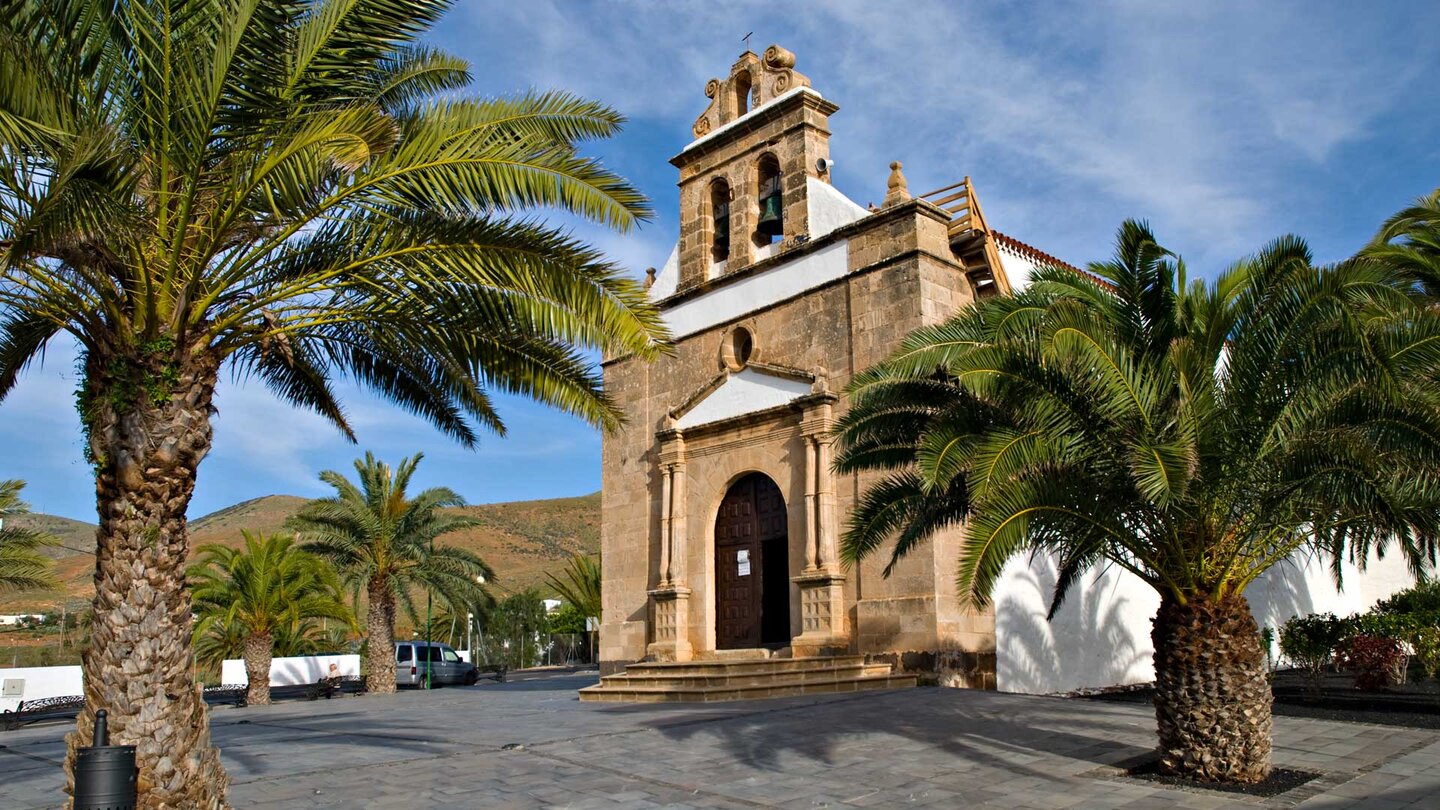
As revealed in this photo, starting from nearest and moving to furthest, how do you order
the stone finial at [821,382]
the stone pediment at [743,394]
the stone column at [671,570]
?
the stone finial at [821,382] → the stone pediment at [743,394] → the stone column at [671,570]

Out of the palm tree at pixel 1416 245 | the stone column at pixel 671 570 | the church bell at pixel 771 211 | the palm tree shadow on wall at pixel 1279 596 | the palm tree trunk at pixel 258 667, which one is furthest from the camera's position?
the palm tree trunk at pixel 258 667

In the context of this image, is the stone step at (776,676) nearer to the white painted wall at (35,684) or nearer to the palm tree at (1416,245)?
the palm tree at (1416,245)

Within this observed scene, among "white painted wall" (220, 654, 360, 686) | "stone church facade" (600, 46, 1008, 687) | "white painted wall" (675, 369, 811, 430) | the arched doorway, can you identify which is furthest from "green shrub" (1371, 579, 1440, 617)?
"white painted wall" (220, 654, 360, 686)

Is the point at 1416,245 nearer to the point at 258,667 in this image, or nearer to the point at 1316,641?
the point at 1316,641

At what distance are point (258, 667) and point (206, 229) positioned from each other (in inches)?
674

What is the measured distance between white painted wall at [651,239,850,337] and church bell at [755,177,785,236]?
945 millimetres

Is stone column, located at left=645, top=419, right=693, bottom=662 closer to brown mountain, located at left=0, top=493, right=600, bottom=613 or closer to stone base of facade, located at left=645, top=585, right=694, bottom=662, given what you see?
stone base of facade, located at left=645, top=585, right=694, bottom=662

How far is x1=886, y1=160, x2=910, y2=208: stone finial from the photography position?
1548cm

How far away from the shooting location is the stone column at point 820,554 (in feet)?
49.1

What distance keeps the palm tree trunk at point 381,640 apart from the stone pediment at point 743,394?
9.49 meters

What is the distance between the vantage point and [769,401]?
16750 mm

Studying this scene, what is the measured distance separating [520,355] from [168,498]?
2.54 metres

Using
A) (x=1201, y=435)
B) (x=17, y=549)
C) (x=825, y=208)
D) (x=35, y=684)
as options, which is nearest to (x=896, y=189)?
(x=825, y=208)

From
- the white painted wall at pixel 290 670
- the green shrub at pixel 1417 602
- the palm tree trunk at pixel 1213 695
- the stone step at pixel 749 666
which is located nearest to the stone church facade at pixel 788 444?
the stone step at pixel 749 666
